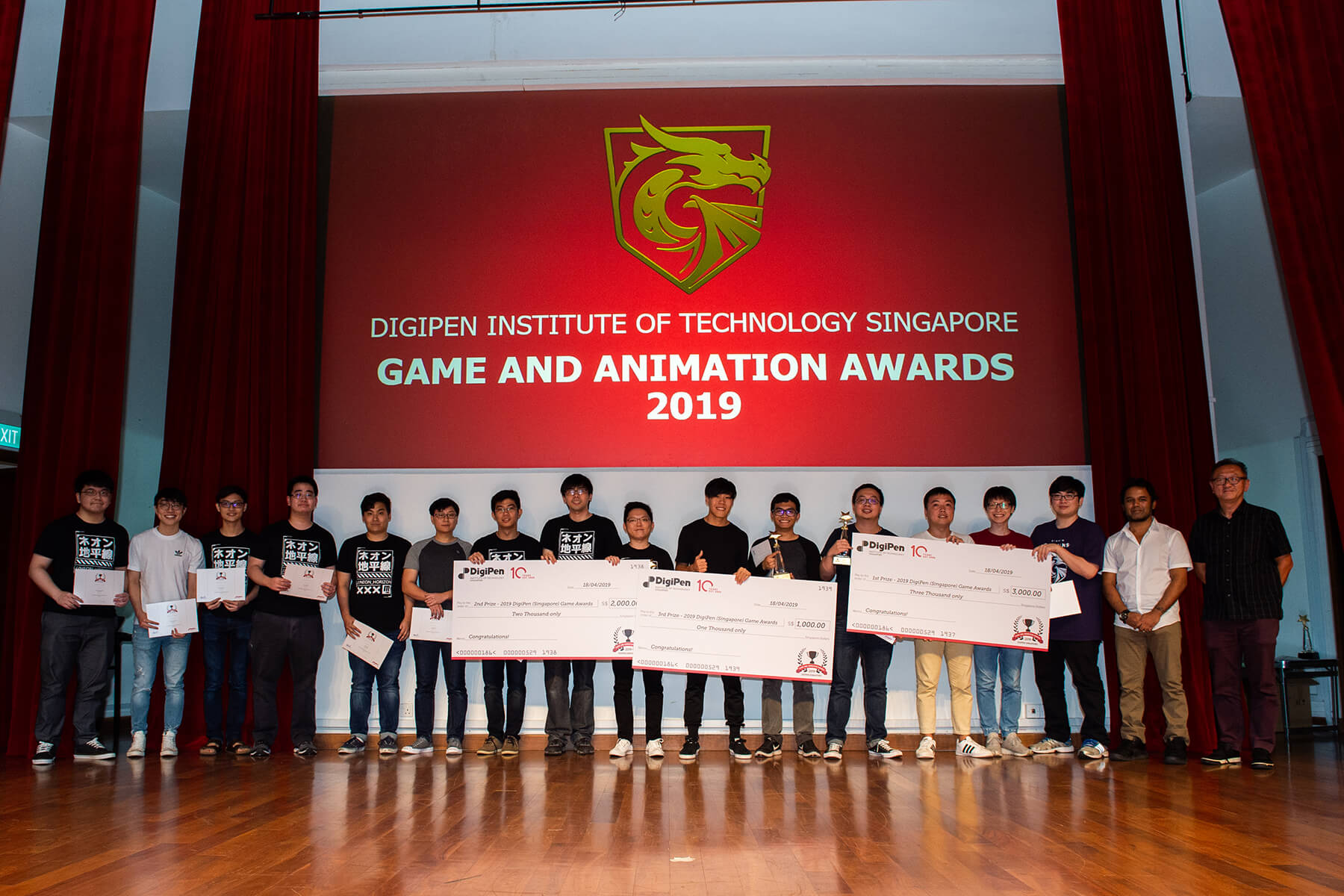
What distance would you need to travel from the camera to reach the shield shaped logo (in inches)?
243

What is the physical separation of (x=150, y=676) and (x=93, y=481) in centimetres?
113

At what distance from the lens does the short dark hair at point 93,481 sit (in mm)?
5129

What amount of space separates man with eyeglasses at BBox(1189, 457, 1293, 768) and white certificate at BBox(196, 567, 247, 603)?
5166 millimetres

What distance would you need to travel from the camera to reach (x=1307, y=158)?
4949 millimetres

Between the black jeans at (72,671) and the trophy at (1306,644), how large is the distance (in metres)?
7.49

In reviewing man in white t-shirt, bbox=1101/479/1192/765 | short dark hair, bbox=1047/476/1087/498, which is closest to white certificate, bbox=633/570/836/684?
short dark hair, bbox=1047/476/1087/498

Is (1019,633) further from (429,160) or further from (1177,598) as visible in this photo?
(429,160)

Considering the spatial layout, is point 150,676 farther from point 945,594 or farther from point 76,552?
point 945,594

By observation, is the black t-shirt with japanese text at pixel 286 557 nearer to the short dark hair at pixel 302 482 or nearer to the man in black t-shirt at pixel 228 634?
the man in black t-shirt at pixel 228 634

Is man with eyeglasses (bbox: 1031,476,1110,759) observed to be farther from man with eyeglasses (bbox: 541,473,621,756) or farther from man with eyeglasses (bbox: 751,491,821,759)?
man with eyeglasses (bbox: 541,473,621,756)

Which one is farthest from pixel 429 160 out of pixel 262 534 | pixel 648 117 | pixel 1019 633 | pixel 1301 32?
pixel 1301 32

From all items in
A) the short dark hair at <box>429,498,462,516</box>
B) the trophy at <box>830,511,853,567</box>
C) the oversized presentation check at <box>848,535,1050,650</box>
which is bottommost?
the oversized presentation check at <box>848,535,1050,650</box>

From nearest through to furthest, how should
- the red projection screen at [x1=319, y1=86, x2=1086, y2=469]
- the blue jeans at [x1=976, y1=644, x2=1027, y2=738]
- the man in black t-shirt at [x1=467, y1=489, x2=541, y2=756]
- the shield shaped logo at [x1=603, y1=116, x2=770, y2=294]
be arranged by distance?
the blue jeans at [x1=976, y1=644, x2=1027, y2=738]
the man in black t-shirt at [x1=467, y1=489, x2=541, y2=756]
the red projection screen at [x1=319, y1=86, x2=1086, y2=469]
the shield shaped logo at [x1=603, y1=116, x2=770, y2=294]

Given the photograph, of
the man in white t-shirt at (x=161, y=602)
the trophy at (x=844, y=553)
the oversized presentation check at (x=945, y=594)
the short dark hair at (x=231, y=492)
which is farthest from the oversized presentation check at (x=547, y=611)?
the man in white t-shirt at (x=161, y=602)
